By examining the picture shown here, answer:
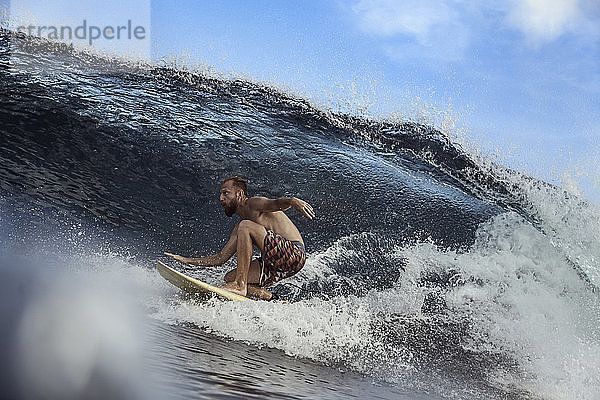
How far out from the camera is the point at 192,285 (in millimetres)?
3742

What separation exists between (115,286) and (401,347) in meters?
2.30

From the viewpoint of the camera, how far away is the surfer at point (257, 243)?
413 cm

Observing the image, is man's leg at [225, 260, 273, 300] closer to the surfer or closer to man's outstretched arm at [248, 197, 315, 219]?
the surfer

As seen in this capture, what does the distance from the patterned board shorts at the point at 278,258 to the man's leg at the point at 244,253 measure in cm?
14

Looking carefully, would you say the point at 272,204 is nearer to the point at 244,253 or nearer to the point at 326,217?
the point at 244,253

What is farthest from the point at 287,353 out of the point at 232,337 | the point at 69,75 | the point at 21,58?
the point at 21,58

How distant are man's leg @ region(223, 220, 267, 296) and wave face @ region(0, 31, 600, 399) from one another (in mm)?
408

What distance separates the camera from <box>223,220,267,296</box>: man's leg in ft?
13.4

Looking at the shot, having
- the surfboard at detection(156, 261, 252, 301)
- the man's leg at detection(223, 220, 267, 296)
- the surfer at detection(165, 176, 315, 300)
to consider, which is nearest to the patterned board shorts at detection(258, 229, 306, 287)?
the surfer at detection(165, 176, 315, 300)

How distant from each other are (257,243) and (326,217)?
332 cm

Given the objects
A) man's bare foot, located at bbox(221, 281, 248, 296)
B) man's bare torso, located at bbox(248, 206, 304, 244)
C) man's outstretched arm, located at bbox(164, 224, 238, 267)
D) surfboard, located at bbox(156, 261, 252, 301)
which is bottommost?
man's bare foot, located at bbox(221, 281, 248, 296)

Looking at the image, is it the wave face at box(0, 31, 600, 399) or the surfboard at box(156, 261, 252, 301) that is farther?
the wave face at box(0, 31, 600, 399)

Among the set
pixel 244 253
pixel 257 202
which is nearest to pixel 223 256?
pixel 244 253

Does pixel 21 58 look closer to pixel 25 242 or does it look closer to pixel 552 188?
pixel 25 242
